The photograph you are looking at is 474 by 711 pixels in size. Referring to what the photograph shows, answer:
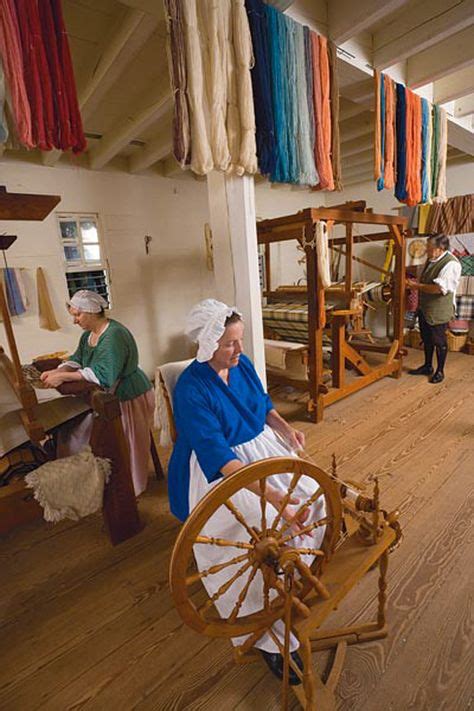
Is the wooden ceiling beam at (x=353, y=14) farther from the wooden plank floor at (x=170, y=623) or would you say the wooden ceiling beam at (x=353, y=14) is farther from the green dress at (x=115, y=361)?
the wooden plank floor at (x=170, y=623)

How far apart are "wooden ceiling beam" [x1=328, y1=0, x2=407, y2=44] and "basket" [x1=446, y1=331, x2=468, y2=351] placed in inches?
152

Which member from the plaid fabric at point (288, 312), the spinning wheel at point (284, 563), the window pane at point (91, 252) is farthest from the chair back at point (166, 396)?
the window pane at point (91, 252)

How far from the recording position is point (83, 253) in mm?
3930

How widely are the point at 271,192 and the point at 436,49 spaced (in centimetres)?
311

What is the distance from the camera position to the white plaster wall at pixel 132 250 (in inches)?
140

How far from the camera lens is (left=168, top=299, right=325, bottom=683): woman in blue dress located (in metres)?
1.09

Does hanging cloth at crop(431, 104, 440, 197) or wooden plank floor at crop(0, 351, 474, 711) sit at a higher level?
hanging cloth at crop(431, 104, 440, 197)

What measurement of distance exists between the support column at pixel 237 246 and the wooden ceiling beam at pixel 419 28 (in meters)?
1.42

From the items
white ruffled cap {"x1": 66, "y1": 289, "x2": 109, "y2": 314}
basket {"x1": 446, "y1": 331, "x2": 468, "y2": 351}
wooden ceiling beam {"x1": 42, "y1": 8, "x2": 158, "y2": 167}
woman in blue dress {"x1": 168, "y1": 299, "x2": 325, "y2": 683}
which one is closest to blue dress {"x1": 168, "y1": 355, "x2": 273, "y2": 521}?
woman in blue dress {"x1": 168, "y1": 299, "x2": 325, "y2": 683}

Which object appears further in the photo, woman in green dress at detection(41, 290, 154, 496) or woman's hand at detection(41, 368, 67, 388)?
woman in green dress at detection(41, 290, 154, 496)

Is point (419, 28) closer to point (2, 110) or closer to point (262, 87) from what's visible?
point (262, 87)

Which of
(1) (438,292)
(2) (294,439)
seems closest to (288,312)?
(1) (438,292)

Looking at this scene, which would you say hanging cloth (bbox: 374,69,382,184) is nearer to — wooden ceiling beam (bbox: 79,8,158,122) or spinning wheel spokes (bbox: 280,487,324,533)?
wooden ceiling beam (bbox: 79,8,158,122)

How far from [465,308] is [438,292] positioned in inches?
67.0
